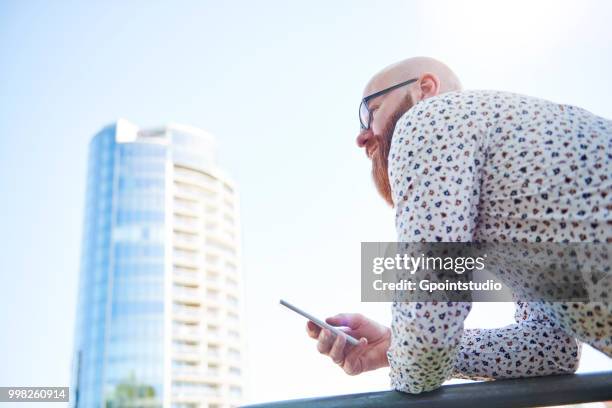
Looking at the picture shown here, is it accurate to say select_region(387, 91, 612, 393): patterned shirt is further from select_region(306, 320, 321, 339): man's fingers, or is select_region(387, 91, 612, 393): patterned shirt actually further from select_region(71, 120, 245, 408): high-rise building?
select_region(71, 120, 245, 408): high-rise building

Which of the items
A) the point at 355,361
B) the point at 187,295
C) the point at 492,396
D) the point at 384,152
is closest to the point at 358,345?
the point at 355,361

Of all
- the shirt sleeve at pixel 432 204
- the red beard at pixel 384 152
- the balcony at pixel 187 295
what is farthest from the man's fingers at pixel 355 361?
the balcony at pixel 187 295

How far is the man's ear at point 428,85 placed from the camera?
4.73ft

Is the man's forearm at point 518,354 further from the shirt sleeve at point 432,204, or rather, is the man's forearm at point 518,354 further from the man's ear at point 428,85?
the man's ear at point 428,85

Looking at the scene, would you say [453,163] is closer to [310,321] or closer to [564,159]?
[564,159]

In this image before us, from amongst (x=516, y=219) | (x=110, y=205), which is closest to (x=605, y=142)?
(x=516, y=219)

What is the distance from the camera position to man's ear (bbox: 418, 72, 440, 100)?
1.44m

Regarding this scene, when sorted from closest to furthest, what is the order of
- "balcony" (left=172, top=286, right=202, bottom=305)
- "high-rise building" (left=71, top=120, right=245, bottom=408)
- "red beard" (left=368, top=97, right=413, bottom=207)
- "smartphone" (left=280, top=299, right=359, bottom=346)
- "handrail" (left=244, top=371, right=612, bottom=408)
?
1. "handrail" (left=244, top=371, right=612, bottom=408)
2. "smartphone" (left=280, top=299, right=359, bottom=346)
3. "red beard" (left=368, top=97, right=413, bottom=207)
4. "high-rise building" (left=71, top=120, right=245, bottom=408)
5. "balcony" (left=172, top=286, right=202, bottom=305)

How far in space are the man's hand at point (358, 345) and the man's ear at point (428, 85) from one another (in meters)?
0.56

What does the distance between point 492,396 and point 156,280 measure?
49755 mm

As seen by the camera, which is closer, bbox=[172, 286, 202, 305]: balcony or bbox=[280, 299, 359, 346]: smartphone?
bbox=[280, 299, 359, 346]: smartphone

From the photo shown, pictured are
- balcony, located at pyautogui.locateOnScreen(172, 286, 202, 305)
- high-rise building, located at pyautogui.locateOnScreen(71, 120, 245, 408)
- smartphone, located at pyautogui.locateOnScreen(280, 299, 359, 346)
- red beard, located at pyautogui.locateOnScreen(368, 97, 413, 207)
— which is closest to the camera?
smartphone, located at pyautogui.locateOnScreen(280, 299, 359, 346)

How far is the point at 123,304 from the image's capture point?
158 feet

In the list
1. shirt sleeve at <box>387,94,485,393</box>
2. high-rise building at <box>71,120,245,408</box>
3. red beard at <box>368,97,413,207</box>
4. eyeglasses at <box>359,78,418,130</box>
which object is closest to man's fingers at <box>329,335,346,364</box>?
shirt sleeve at <box>387,94,485,393</box>
